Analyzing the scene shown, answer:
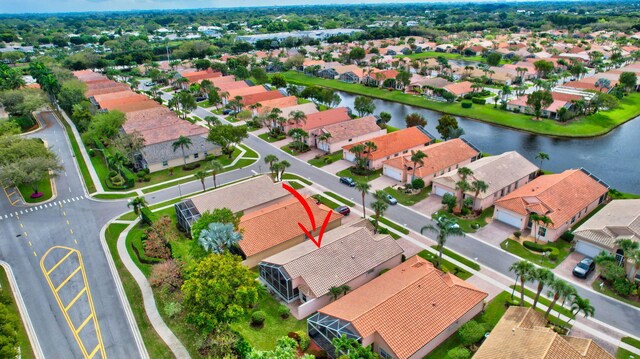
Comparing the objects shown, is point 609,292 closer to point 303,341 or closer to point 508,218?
point 508,218

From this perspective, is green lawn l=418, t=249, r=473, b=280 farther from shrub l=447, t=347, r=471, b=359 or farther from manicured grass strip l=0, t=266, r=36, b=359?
manicured grass strip l=0, t=266, r=36, b=359

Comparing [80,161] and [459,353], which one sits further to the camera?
[80,161]

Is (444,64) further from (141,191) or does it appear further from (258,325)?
(258,325)

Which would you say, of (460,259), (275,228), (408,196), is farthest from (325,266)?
(408,196)

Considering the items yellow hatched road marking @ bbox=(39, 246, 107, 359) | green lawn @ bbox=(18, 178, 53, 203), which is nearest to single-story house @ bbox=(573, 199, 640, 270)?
yellow hatched road marking @ bbox=(39, 246, 107, 359)

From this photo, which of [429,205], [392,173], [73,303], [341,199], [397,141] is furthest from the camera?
[397,141]

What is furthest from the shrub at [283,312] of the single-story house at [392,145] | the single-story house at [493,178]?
the single-story house at [392,145]

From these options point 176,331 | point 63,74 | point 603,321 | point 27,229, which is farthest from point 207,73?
point 603,321
